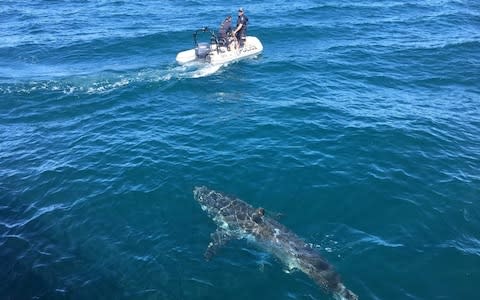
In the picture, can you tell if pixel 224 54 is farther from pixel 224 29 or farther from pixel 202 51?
pixel 224 29

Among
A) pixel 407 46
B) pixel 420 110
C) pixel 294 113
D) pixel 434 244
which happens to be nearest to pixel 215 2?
pixel 407 46

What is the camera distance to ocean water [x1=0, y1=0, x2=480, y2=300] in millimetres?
17672

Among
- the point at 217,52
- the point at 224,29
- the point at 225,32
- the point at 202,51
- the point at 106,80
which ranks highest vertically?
the point at 224,29

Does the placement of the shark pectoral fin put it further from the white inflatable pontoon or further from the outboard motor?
the outboard motor

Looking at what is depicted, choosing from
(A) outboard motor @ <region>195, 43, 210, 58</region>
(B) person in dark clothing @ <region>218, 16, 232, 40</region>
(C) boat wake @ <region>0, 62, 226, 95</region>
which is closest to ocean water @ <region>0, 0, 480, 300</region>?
(C) boat wake @ <region>0, 62, 226, 95</region>

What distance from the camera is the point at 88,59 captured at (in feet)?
130

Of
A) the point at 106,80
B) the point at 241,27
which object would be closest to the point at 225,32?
the point at 241,27

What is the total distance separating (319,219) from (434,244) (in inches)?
208

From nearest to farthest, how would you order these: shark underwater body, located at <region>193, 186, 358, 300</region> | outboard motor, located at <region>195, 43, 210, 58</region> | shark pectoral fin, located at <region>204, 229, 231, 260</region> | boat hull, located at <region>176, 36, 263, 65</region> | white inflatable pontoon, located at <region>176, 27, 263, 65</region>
A: shark underwater body, located at <region>193, 186, 358, 300</region> → shark pectoral fin, located at <region>204, 229, 231, 260</region> → outboard motor, located at <region>195, 43, 210, 58</region> → white inflatable pontoon, located at <region>176, 27, 263, 65</region> → boat hull, located at <region>176, 36, 263, 65</region>

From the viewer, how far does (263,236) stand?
61.8ft

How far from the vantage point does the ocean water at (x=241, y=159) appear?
58.0ft

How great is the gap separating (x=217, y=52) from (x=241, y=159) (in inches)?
604

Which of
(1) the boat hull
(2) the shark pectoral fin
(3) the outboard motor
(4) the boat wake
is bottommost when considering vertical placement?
(2) the shark pectoral fin

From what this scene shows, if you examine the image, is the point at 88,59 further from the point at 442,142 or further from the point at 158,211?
the point at 442,142
